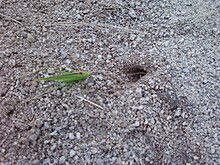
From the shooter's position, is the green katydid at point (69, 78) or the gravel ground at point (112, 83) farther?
the green katydid at point (69, 78)

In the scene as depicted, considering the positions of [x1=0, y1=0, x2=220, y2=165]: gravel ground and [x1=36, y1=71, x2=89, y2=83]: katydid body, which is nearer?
[x1=0, y1=0, x2=220, y2=165]: gravel ground

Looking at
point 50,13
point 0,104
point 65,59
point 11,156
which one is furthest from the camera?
point 50,13

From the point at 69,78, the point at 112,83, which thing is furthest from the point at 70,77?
the point at 112,83

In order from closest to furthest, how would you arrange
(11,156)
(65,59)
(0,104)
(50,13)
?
(11,156) < (0,104) < (65,59) < (50,13)

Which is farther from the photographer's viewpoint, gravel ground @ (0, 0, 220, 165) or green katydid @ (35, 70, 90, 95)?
green katydid @ (35, 70, 90, 95)

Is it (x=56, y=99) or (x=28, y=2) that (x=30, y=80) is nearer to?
(x=56, y=99)

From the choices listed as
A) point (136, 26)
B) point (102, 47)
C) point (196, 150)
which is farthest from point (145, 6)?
point (196, 150)

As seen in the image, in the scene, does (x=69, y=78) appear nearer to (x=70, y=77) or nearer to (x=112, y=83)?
(x=70, y=77)

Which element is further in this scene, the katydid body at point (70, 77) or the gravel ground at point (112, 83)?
the katydid body at point (70, 77)
